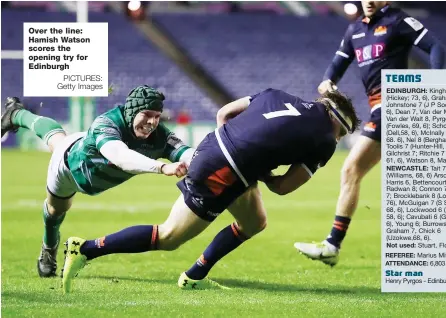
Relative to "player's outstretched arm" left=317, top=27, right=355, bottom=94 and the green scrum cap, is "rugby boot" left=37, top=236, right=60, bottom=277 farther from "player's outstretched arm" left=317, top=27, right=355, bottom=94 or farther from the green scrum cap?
"player's outstretched arm" left=317, top=27, right=355, bottom=94

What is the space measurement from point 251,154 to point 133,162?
2.08 feet

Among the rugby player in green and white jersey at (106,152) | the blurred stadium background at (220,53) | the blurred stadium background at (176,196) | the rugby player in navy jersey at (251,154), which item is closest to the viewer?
the rugby player in navy jersey at (251,154)

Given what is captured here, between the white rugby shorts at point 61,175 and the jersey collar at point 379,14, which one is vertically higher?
the jersey collar at point 379,14

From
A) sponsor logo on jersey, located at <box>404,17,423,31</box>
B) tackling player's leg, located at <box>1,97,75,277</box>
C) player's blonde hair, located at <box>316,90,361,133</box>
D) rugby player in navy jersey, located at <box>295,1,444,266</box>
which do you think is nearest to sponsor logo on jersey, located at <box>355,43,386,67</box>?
rugby player in navy jersey, located at <box>295,1,444,266</box>

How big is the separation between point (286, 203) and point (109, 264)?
19.5ft

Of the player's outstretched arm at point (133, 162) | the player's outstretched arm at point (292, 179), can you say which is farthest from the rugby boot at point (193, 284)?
the player's outstretched arm at point (133, 162)

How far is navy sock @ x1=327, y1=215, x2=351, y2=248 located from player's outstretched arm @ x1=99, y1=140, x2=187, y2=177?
2072 millimetres

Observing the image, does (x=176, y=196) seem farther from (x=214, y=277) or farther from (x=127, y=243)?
(x=127, y=243)

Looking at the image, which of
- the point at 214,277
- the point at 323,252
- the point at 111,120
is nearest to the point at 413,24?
the point at 323,252

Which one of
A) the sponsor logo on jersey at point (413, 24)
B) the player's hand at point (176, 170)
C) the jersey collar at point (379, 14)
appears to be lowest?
the player's hand at point (176, 170)

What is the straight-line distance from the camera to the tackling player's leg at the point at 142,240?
513cm

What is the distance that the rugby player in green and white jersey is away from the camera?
17.2ft

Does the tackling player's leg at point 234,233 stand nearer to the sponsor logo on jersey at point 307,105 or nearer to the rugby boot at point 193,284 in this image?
the rugby boot at point 193,284

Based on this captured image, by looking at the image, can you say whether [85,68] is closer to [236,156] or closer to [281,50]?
[236,156]
